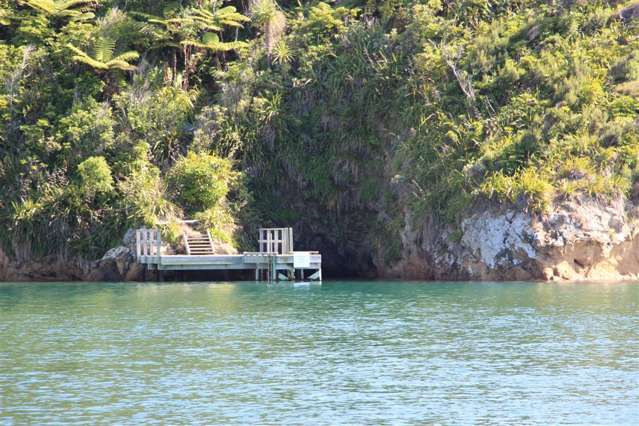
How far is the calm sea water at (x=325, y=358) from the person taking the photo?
75.8 feet

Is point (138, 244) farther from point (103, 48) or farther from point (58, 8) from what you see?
point (58, 8)

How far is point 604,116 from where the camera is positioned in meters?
48.9

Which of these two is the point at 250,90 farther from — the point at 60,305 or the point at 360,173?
the point at 60,305

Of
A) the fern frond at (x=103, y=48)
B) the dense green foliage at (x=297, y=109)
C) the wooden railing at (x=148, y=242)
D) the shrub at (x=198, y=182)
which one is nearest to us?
the wooden railing at (x=148, y=242)

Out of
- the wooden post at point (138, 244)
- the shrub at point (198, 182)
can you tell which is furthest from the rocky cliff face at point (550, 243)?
the wooden post at point (138, 244)

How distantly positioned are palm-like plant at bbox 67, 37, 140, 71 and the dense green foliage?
0.27ft

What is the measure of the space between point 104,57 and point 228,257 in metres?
10.7

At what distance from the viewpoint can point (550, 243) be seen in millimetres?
46219

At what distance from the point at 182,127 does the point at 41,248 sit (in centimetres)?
737

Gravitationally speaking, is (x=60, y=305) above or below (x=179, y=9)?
below

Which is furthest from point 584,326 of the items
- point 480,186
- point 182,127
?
point 182,127

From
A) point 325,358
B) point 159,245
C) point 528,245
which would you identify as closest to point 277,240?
point 159,245

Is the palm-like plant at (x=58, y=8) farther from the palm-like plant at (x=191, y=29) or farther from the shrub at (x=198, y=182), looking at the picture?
the shrub at (x=198, y=182)

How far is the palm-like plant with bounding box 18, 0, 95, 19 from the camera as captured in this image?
5569 centimetres
